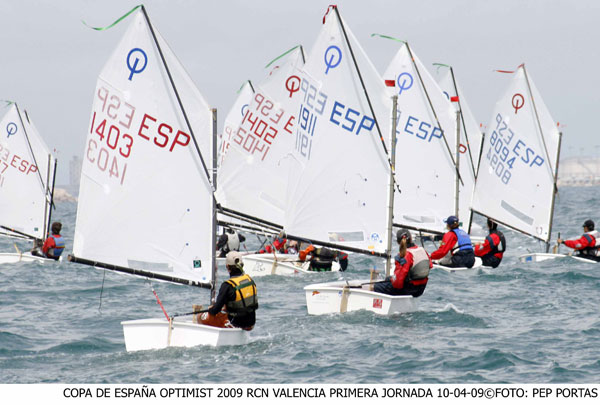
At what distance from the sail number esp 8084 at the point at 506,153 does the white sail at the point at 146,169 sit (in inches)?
706

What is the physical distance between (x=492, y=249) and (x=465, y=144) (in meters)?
10.4

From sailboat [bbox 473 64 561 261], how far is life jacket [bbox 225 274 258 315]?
59.1 ft

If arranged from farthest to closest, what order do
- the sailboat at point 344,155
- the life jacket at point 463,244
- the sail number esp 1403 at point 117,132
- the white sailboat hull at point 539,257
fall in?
the white sailboat hull at point 539,257 < the life jacket at point 463,244 < the sailboat at point 344,155 < the sail number esp 1403 at point 117,132

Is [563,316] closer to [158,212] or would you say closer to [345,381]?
[345,381]

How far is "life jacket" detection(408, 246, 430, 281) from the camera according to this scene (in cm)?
1739

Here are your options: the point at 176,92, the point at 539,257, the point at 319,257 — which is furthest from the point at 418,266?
the point at 539,257

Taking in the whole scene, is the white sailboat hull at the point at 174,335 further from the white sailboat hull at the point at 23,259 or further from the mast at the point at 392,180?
the white sailboat hull at the point at 23,259

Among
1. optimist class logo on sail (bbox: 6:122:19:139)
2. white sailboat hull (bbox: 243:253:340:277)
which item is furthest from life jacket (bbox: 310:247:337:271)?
optimist class logo on sail (bbox: 6:122:19:139)

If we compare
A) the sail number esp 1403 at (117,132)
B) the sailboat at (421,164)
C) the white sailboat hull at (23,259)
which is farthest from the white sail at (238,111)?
the sail number esp 1403 at (117,132)

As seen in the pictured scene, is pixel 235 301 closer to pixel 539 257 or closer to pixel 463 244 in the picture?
pixel 463 244

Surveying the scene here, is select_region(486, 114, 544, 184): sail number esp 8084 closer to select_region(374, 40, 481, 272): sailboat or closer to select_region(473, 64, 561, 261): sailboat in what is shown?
select_region(473, 64, 561, 261): sailboat

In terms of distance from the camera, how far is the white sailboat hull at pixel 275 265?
25.3 meters

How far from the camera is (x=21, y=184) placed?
111 feet
